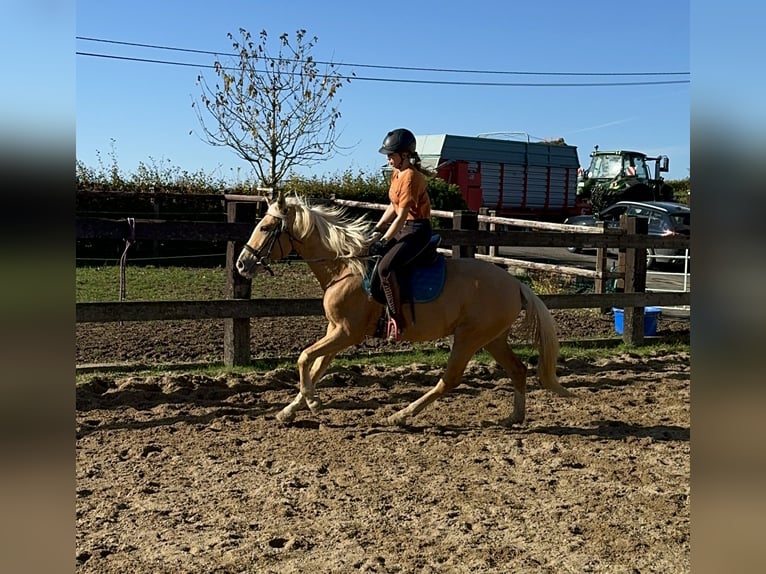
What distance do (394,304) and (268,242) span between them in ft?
3.84

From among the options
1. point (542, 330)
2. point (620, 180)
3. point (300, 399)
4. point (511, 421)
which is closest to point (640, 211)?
point (620, 180)

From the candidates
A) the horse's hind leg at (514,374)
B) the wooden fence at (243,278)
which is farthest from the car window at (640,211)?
the horse's hind leg at (514,374)

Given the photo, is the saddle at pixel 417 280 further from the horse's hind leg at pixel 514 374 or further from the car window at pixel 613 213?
the car window at pixel 613 213

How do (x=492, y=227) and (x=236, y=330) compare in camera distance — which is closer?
(x=236, y=330)

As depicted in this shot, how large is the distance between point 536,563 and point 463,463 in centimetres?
152

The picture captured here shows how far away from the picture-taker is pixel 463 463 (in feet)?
16.0

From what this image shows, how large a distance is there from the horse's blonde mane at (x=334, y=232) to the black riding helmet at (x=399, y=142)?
0.82 metres

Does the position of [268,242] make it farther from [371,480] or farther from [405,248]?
[371,480]

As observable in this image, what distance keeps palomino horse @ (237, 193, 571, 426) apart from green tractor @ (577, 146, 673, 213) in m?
23.1

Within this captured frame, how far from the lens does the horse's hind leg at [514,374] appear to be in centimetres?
590

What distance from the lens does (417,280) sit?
5.64m

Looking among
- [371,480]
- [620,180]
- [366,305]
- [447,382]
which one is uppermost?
[620,180]

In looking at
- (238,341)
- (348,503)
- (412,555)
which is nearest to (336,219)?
(238,341)
